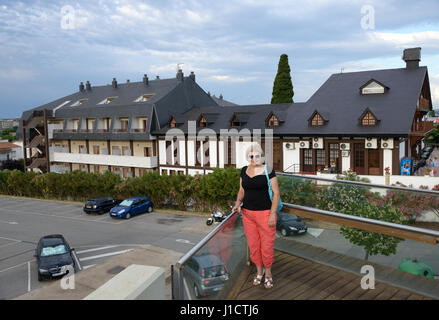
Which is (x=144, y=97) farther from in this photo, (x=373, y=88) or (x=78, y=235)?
(x=373, y=88)

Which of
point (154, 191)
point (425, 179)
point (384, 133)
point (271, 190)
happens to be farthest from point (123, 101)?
point (271, 190)

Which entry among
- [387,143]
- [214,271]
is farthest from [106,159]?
[214,271]

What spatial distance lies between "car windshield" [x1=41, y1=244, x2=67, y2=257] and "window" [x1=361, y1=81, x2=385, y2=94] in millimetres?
24645

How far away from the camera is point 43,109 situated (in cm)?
4712

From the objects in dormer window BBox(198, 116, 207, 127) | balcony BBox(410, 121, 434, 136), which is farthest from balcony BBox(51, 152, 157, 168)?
balcony BBox(410, 121, 434, 136)

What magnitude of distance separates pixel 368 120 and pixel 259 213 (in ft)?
80.2

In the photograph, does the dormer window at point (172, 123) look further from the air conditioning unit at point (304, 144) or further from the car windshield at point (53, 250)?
the car windshield at point (53, 250)

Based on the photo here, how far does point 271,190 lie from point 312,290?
4.59ft

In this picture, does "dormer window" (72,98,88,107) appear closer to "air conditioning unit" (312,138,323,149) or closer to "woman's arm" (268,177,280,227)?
"air conditioning unit" (312,138,323,149)

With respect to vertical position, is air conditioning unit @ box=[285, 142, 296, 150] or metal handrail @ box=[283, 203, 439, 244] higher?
air conditioning unit @ box=[285, 142, 296, 150]

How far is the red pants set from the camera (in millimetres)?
4949

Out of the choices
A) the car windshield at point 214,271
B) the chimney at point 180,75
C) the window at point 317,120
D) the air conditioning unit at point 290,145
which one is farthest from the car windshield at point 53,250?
the chimney at point 180,75

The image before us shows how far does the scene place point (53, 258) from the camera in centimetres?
1722
